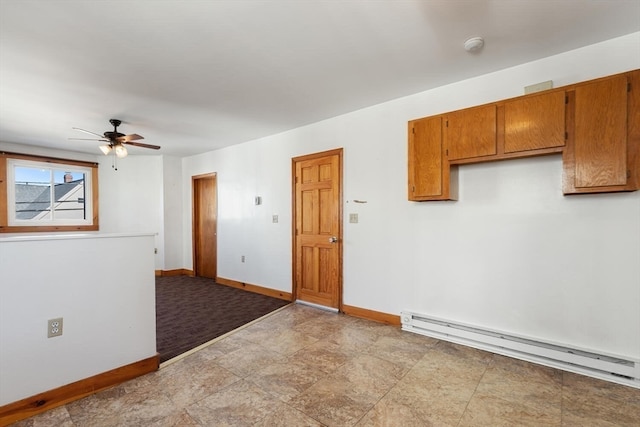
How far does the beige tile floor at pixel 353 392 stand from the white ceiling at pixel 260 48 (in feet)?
8.62

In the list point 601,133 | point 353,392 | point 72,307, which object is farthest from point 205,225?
point 601,133

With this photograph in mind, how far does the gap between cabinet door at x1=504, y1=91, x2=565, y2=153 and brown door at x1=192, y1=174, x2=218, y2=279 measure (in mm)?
5130

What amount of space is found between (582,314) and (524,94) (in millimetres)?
1927

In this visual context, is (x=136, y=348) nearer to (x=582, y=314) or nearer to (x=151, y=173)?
(x=582, y=314)

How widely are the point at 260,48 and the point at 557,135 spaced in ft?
8.07

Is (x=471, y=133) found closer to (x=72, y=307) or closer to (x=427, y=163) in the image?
(x=427, y=163)

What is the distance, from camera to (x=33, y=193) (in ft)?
17.2

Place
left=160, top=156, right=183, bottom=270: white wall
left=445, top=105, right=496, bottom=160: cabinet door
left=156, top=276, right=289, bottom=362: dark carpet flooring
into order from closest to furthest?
left=445, top=105, right=496, bottom=160: cabinet door, left=156, top=276, right=289, bottom=362: dark carpet flooring, left=160, top=156, right=183, bottom=270: white wall

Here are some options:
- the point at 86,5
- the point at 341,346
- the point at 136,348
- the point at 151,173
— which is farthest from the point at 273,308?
the point at 151,173

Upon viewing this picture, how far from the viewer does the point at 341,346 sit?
2.82 meters

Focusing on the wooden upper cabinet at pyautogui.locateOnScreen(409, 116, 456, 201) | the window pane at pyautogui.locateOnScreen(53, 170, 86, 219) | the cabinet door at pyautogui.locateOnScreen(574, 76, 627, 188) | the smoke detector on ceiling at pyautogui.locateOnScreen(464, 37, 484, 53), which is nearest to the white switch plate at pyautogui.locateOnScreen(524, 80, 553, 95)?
the cabinet door at pyautogui.locateOnScreen(574, 76, 627, 188)

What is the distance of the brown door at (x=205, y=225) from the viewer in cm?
599

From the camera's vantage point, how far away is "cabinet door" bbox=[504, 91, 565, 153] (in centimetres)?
223

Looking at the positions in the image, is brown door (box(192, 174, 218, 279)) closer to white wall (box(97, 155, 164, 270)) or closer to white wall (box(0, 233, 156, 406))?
white wall (box(97, 155, 164, 270))
